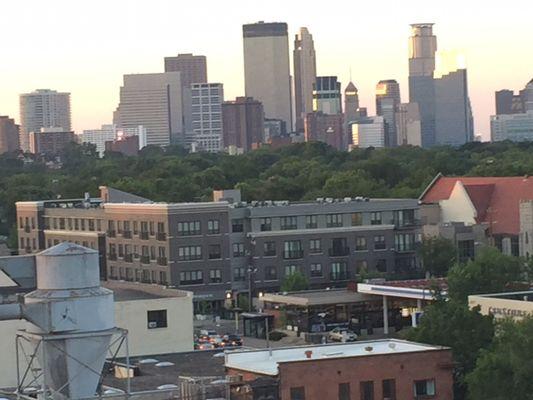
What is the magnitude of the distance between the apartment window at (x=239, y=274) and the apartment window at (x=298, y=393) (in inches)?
2263

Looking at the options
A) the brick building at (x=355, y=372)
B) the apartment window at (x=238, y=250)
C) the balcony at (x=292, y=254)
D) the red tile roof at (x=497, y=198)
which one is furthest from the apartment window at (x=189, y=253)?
the brick building at (x=355, y=372)

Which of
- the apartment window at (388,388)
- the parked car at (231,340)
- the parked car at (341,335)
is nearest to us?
the apartment window at (388,388)

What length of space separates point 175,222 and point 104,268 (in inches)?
388

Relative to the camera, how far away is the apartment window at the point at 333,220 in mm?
99062

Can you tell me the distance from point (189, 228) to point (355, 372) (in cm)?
5574

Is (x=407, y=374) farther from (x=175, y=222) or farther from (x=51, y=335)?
(x=175, y=222)

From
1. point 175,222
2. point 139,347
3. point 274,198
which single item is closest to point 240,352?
point 139,347

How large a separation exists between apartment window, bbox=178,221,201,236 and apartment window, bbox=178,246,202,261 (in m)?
0.82

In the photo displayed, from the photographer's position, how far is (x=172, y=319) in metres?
49.5

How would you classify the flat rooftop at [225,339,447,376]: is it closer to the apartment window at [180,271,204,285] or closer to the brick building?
the brick building

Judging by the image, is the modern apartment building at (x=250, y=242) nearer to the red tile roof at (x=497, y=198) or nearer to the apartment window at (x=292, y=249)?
the apartment window at (x=292, y=249)

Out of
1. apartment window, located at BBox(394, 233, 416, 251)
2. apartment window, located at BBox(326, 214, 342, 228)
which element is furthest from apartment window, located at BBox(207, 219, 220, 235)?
apartment window, located at BBox(394, 233, 416, 251)

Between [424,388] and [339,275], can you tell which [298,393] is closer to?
[424,388]

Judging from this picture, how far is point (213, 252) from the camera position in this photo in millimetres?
95625
